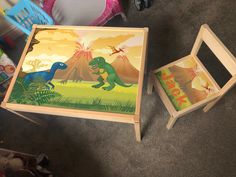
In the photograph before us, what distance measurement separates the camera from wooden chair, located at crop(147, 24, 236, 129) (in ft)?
3.55

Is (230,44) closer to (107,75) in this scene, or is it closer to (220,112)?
(220,112)

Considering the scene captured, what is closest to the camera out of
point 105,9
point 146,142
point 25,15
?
point 146,142

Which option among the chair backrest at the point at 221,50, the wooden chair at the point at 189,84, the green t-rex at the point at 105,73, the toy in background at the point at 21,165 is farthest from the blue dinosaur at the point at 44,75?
the chair backrest at the point at 221,50

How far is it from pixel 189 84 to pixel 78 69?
57 centimetres

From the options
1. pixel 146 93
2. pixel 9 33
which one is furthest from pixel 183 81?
pixel 9 33

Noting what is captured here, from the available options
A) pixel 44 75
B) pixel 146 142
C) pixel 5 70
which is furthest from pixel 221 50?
pixel 5 70

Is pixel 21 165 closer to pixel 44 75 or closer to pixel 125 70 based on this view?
pixel 44 75

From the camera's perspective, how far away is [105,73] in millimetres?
1092

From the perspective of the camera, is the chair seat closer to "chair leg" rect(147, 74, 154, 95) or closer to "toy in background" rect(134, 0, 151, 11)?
"chair leg" rect(147, 74, 154, 95)

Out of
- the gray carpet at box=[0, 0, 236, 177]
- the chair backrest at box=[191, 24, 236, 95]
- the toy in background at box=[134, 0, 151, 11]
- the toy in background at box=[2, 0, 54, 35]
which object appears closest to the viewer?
the chair backrest at box=[191, 24, 236, 95]

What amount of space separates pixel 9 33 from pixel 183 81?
1362 mm

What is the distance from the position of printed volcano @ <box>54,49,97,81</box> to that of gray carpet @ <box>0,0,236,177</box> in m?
0.41

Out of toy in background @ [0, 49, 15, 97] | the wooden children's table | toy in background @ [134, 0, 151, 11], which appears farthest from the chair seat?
toy in background @ [0, 49, 15, 97]

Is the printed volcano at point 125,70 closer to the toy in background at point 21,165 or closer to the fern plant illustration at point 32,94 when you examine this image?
the fern plant illustration at point 32,94
